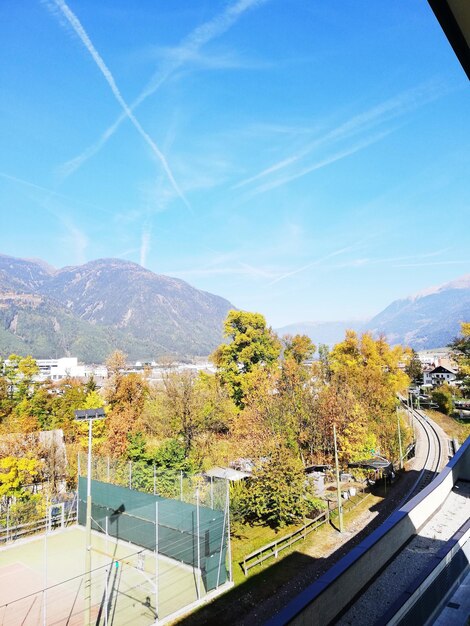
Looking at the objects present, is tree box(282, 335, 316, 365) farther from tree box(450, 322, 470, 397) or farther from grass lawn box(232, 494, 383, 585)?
grass lawn box(232, 494, 383, 585)

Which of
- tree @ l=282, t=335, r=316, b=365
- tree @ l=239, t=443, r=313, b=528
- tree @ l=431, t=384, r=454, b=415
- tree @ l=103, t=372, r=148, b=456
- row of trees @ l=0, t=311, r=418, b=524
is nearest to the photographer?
tree @ l=239, t=443, r=313, b=528

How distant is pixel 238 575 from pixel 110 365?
91.8ft

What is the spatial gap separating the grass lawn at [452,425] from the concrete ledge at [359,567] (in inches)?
1268

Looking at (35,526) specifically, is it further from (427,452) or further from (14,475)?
(427,452)

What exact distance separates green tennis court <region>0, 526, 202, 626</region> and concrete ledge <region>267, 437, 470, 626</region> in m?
6.61

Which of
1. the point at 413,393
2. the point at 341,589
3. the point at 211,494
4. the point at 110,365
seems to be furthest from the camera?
the point at 413,393

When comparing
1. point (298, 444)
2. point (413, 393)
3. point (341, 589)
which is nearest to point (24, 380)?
point (298, 444)

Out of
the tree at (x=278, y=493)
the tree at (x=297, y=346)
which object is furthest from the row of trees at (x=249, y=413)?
the tree at (x=297, y=346)

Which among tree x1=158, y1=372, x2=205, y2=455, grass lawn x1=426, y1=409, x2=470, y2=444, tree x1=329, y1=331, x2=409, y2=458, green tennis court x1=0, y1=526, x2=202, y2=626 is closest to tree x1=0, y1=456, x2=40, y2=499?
green tennis court x1=0, y1=526, x2=202, y2=626

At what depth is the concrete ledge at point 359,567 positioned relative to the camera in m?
8.30

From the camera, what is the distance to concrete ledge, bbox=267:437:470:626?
27.2 ft

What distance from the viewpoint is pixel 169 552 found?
17.6m

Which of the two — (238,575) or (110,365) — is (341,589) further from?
(110,365)

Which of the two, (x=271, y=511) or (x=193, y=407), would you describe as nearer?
(x=271, y=511)
